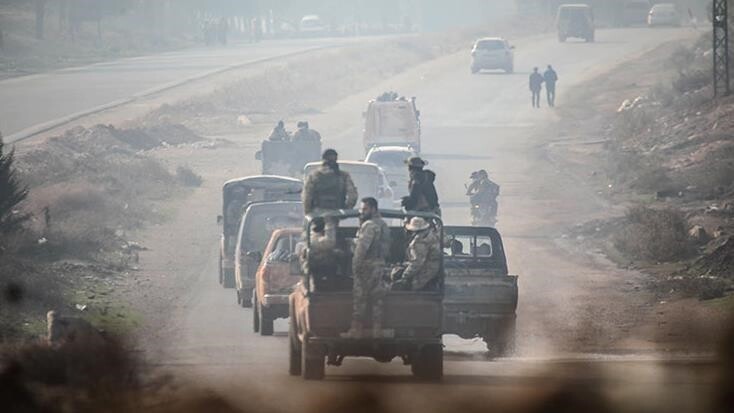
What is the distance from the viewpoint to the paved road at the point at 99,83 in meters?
60.1

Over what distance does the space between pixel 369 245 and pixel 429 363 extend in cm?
140

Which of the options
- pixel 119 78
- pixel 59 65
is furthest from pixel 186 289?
pixel 59 65

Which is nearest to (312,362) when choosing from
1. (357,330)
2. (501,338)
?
(357,330)

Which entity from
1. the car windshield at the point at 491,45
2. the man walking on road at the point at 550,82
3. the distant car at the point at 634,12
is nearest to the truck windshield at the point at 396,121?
the man walking on road at the point at 550,82

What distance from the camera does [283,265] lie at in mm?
20906

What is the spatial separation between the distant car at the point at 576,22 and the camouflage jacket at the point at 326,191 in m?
73.4

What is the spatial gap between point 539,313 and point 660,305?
6.90 feet

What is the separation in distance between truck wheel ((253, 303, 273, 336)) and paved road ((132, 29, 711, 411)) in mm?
214

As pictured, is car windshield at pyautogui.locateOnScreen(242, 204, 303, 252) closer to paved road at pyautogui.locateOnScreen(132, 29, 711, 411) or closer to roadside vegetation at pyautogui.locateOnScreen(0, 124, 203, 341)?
paved road at pyautogui.locateOnScreen(132, 29, 711, 411)

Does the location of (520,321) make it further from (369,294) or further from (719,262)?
(369,294)

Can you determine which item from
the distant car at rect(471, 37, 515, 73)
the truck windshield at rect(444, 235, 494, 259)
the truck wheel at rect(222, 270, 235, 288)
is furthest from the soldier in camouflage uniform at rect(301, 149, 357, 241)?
the distant car at rect(471, 37, 515, 73)

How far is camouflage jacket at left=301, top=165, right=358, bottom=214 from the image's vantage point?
18438 millimetres

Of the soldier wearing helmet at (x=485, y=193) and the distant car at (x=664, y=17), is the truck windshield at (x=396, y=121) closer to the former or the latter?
the soldier wearing helmet at (x=485, y=193)

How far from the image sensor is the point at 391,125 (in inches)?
1730
